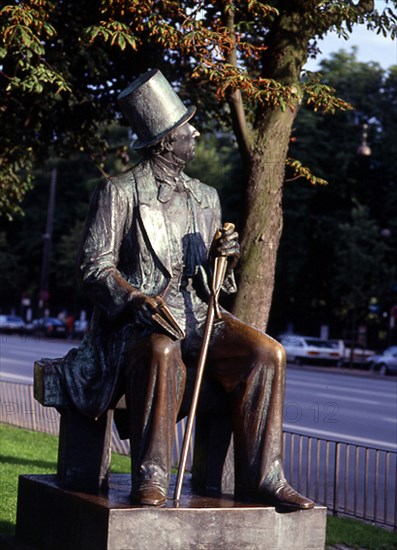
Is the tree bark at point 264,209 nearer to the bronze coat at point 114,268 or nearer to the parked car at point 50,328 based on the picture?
the bronze coat at point 114,268

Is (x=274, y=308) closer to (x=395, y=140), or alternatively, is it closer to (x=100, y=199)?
(x=395, y=140)

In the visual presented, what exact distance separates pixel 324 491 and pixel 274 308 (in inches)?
1560

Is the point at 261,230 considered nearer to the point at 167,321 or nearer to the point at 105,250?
the point at 105,250

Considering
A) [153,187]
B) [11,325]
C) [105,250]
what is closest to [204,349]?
[105,250]

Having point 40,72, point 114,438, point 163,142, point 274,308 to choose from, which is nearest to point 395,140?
point 274,308

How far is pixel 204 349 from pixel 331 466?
28.6 ft

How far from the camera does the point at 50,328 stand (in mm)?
62375

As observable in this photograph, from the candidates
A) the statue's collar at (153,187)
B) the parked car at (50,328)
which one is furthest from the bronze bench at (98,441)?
the parked car at (50,328)

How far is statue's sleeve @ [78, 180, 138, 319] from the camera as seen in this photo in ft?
19.6

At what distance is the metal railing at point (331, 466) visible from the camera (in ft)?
35.8

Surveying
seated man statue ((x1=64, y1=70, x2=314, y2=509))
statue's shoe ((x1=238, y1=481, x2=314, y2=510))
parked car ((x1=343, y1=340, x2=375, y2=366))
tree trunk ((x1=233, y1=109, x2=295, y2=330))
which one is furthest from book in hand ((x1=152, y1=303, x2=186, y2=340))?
parked car ((x1=343, y1=340, x2=375, y2=366))

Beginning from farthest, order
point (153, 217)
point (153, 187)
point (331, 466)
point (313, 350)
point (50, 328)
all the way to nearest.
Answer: point (50, 328)
point (313, 350)
point (331, 466)
point (153, 187)
point (153, 217)

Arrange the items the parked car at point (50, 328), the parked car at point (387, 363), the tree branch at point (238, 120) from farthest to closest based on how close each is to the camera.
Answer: the parked car at point (50, 328)
the parked car at point (387, 363)
the tree branch at point (238, 120)

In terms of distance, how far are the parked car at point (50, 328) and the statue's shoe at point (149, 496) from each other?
183 ft
